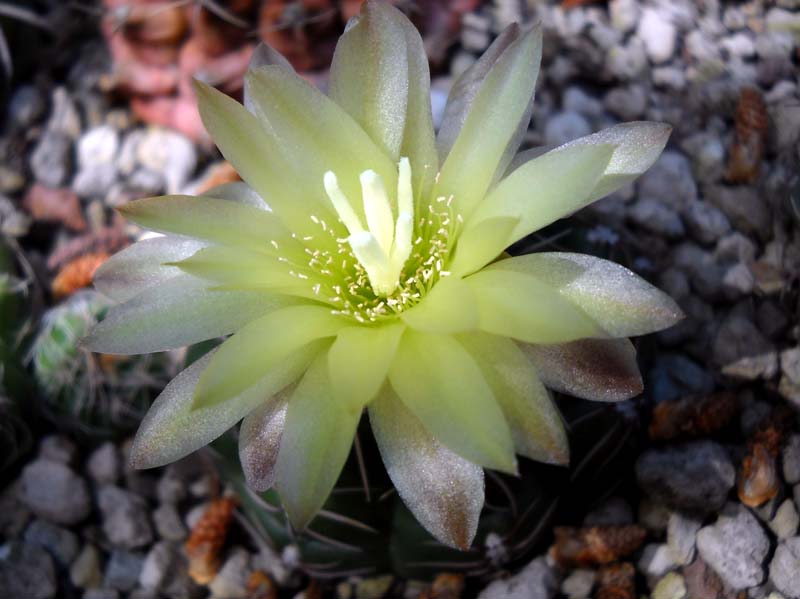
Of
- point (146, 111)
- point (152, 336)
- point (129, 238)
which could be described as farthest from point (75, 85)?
point (152, 336)

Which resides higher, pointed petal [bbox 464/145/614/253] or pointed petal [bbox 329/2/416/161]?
pointed petal [bbox 329/2/416/161]

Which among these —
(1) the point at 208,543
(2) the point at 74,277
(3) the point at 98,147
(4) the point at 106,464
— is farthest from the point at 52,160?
(1) the point at 208,543

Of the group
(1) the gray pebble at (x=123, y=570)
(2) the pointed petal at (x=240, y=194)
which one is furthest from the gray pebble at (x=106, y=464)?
(2) the pointed petal at (x=240, y=194)

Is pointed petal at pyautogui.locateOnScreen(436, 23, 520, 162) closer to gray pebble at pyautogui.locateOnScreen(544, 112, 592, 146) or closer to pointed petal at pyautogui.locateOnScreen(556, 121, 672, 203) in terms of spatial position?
pointed petal at pyautogui.locateOnScreen(556, 121, 672, 203)

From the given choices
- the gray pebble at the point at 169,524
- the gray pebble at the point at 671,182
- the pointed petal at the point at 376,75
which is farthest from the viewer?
the gray pebble at the point at 671,182

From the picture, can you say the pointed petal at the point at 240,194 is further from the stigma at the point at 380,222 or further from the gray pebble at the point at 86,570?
the gray pebble at the point at 86,570

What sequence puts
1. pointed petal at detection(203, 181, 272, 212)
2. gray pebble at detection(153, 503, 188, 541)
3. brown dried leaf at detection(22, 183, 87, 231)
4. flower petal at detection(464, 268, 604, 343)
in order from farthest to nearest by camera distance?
brown dried leaf at detection(22, 183, 87, 231)
gray pebble at detection(153, 503, 188, 541)
pointed petal at detection(203, 181, 272, 212)
flower petal at detection(464, 268, 604, 343)

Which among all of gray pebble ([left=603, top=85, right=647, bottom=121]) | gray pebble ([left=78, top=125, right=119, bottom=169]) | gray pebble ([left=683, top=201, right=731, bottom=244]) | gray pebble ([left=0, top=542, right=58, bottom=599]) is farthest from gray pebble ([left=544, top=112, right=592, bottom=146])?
gray pebble ([left=0, top=542, right=58, bottom=599])
